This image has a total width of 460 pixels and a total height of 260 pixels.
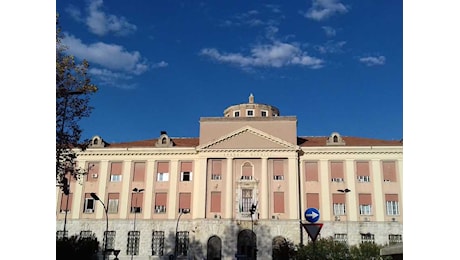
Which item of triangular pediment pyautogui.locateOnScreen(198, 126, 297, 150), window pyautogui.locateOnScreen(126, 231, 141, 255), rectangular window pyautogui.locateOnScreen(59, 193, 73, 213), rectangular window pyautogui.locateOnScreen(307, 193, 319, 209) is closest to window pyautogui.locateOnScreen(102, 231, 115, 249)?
window pyautogui.locateOnScreen(126, 231, 141, 255)

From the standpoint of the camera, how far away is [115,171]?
33.7 m

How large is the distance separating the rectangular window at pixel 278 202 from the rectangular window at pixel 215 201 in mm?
3940

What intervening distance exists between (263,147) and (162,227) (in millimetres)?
9243

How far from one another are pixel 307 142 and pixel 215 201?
28.0ft

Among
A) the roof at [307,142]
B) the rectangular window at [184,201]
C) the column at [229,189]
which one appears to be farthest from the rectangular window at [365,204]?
the rectangular window at [184,201]

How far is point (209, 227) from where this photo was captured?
1223 inches

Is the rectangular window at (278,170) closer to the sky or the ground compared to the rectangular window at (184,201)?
closer to the sky

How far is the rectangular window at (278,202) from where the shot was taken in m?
31.4

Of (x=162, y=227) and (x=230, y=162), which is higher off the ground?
(x=230, y=162)

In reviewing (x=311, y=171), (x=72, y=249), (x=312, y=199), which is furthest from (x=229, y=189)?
(x=72, y=249)

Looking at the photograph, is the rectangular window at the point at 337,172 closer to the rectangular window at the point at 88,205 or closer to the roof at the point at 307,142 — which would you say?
the roof at the point at 307,142
